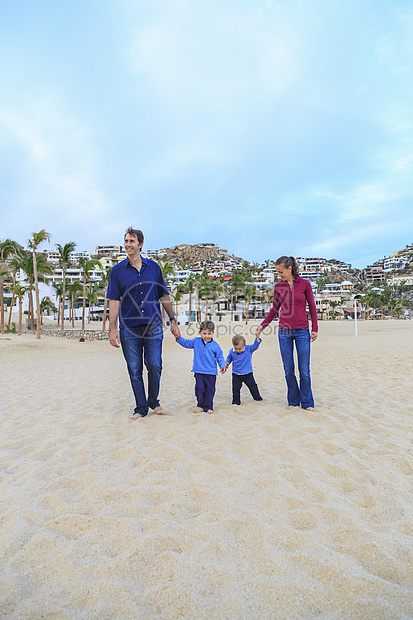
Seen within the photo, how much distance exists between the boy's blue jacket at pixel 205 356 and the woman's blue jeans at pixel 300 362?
82 centimetres

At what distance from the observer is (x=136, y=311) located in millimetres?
3762

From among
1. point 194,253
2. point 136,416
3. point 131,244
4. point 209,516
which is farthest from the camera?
point 194,253

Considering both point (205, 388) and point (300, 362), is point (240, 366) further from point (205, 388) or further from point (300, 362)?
point (300, 362)

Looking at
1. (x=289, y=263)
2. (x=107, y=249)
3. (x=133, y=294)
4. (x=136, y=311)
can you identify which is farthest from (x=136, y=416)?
(x=107, y=249)

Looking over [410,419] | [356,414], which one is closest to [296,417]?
[356,414]

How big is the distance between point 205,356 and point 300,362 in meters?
1.19

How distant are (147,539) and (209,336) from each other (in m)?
2.69

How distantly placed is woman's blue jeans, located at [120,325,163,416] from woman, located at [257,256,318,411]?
1350 millimetres

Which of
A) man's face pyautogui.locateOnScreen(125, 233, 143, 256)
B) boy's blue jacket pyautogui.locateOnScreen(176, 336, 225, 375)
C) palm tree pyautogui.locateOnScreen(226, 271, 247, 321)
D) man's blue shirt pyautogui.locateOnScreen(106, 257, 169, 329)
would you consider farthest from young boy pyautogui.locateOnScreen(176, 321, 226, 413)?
palm tree pyautogui.locateOnScreen(226, 271, 247, 321)

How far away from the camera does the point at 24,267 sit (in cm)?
2731

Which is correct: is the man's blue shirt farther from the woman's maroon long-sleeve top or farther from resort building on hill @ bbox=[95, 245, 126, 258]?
resort building on hill @ bbox=[95, 245, 126, 258]

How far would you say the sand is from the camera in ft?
4.52

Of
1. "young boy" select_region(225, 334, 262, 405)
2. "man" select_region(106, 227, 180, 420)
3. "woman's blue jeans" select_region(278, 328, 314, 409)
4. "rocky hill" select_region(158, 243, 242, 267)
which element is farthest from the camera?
"rocky hill" select_region(158, 243, 242, 267)

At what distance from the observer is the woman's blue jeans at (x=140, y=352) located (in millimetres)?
3762
